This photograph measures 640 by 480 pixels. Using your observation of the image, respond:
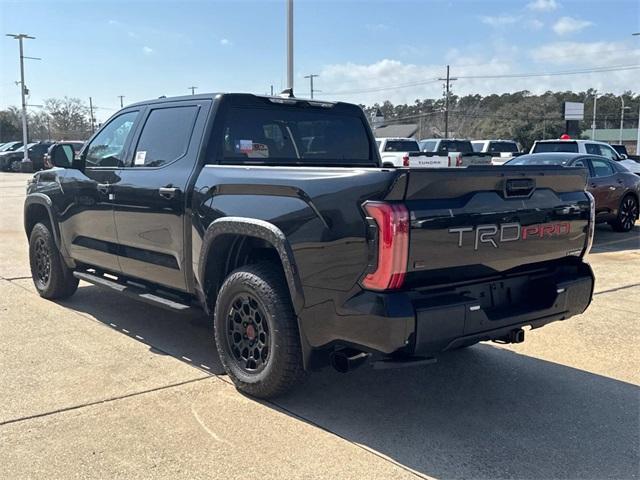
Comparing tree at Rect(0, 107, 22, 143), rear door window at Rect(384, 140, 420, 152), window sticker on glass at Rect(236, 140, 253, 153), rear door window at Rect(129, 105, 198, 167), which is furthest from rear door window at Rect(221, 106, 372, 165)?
tree at Rect(0, 107, 22, 143)

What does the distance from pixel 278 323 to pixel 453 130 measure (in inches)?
3372

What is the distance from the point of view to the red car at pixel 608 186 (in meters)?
11.7

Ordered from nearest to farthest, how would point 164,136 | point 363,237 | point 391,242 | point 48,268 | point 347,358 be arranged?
point 391,242
point 363,237
point 347,358
point 164,136
point 48,268

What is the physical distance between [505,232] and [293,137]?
6.99ft

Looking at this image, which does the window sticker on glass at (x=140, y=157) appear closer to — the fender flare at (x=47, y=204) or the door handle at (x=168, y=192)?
the door handle at (x=168, y=192)

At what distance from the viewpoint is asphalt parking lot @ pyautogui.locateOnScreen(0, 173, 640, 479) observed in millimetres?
3260

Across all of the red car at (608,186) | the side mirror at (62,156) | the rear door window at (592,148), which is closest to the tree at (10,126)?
the rear door window at (592,148)

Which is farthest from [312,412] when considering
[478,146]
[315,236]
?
[478,146]

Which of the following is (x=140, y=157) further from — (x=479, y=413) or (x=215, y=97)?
(x=479, y=413)

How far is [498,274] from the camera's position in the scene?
3682 mm

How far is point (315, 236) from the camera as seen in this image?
3.49 m

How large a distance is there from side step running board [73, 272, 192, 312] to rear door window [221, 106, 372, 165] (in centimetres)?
116

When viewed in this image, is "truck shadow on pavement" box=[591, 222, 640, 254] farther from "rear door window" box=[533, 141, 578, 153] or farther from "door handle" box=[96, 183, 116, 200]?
"door handle" box=[96, 183, 116, 200]

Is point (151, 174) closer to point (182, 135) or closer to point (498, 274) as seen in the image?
point (182, 135)
